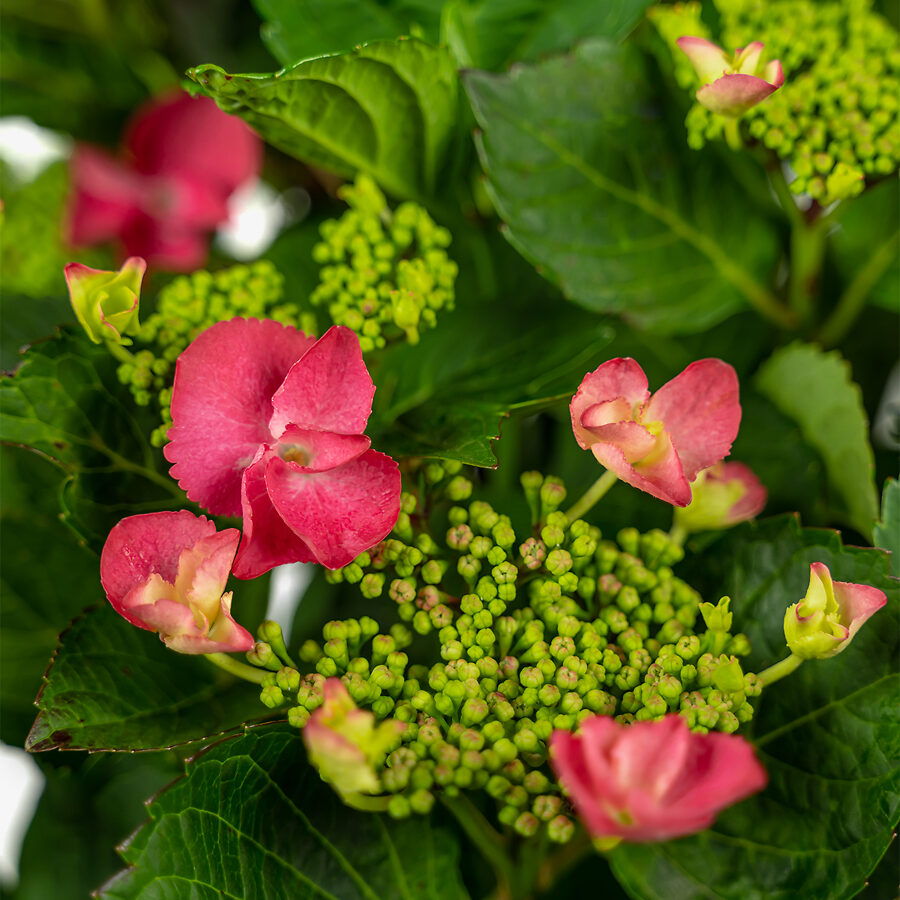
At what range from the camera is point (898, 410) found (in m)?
0.95

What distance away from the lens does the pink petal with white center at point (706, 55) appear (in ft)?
2.14

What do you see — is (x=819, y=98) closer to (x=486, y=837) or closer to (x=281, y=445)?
(x=281, y=445)

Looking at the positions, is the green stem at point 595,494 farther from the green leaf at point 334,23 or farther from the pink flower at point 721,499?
the green leaf at point 334,23

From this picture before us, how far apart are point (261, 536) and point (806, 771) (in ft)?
1.29

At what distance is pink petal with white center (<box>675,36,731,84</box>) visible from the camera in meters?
0.65

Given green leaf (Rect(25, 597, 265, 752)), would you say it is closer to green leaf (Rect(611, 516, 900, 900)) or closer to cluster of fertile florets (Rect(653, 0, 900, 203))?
green leaf (Rect(611, 516, 900, 900))

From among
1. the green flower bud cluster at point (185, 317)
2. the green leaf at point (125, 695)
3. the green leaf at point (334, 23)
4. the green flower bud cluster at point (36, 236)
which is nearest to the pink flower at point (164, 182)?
the green flower bud cluster at point (36, 236)

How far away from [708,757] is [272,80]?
482mm

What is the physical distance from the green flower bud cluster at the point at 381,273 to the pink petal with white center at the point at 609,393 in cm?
16

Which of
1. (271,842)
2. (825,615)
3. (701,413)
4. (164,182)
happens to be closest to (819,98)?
(701,413)

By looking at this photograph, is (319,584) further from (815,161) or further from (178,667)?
(815,161)

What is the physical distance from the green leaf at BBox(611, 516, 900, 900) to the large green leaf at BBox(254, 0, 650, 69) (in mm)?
467

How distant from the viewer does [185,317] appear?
0.67 meters

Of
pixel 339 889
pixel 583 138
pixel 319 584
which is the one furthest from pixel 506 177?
pixel 339 889
